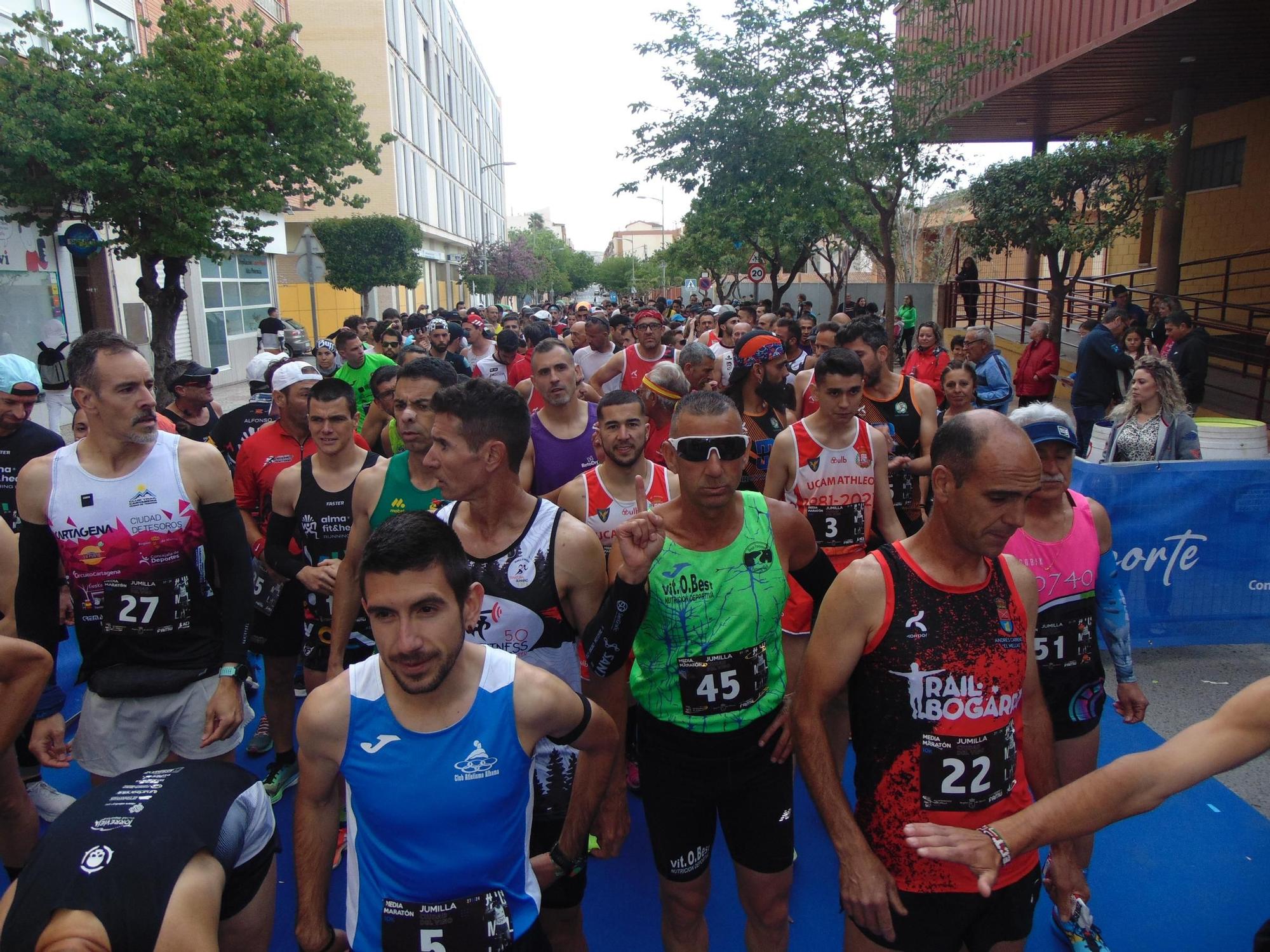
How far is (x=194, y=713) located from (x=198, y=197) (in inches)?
515

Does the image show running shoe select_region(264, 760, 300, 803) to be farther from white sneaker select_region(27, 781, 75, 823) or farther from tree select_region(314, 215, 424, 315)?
tree select_region(314, 215, 424, 315)

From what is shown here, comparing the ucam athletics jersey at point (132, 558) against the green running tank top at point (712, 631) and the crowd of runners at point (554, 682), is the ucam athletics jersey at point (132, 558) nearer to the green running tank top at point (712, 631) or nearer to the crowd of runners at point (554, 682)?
the crowd of runners at point (554, 682)

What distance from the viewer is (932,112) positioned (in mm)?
14836

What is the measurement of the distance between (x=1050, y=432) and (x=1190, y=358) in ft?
25.9

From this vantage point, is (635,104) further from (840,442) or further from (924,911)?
(924,911)

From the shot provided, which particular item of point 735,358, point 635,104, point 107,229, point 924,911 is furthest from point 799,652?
point 107,229

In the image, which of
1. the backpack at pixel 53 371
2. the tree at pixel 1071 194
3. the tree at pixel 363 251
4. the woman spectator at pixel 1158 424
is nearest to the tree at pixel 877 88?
the tree at pixel 1071 194

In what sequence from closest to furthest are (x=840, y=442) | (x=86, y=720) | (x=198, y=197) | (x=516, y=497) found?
(x=516, y=497), (x=86, y=720), (x=840, y=442), (x=198, y=197)

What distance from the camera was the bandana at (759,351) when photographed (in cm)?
583

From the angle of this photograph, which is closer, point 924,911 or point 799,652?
point 924,911

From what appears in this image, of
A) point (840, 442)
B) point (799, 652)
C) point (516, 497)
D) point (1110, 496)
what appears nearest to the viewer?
point (516, 497)

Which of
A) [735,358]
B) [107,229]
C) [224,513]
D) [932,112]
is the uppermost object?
[932,112]

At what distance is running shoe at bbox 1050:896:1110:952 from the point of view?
319 cm

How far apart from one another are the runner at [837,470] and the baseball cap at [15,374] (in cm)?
402
